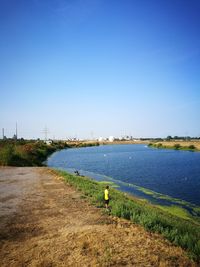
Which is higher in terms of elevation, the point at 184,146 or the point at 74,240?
the point at 184,146

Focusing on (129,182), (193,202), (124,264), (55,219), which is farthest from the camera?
(129,182)

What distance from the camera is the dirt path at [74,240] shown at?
9367 millimetres

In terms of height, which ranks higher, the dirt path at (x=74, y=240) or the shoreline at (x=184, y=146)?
the shoreline at (x=184, y=146)

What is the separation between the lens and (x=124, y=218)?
14.7 metres

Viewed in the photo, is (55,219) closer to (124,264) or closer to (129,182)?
(124,264)

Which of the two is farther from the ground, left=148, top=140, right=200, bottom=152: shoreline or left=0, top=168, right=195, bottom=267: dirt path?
left=148, top=140, right=200, bottom=152: shoreline

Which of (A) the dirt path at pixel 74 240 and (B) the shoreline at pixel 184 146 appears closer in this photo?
(A) the dirt path at pixel 74 240

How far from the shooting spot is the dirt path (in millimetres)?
9367

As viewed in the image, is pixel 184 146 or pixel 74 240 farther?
pixel 184 146

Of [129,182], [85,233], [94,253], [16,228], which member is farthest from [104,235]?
[129,182]

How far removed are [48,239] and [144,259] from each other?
4.45 meters

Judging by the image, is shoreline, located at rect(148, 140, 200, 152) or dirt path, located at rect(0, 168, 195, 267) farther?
shoreline, located at rect(148, 140, 200, 152)

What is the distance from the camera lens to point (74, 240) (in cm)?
1109

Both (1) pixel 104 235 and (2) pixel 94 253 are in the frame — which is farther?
(1) pixel 104 235
